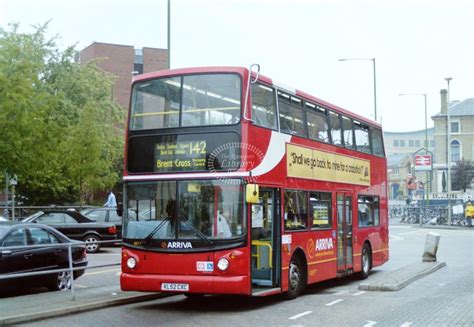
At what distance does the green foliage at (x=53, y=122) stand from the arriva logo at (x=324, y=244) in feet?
29.4

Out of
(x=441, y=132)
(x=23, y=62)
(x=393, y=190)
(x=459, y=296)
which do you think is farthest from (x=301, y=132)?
(x=393, y=190)

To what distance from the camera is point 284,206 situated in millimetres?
12023

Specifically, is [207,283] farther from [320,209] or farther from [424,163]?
[424,163]

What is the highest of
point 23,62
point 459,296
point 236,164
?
point 23,62

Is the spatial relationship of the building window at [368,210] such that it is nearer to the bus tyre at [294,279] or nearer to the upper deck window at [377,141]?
the upper deck window at [377,141]

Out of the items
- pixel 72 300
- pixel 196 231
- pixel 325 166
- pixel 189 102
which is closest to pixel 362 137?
pixel 325 166

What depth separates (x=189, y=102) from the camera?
11078 millimetres

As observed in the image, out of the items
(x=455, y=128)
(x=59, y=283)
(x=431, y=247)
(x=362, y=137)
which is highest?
(x=455, y=128)

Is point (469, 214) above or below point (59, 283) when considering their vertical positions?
above

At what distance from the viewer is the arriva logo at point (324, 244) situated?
1348cm

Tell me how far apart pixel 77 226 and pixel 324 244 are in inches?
494

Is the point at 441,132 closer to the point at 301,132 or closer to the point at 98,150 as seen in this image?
the point at 98,150

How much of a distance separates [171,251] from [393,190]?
118 meters

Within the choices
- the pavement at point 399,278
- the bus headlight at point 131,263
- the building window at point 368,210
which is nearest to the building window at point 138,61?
the building window at point 368,210
